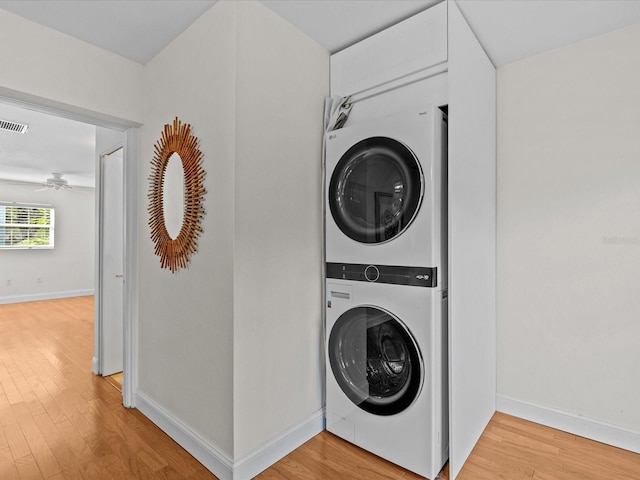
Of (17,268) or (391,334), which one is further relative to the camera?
(17,268)

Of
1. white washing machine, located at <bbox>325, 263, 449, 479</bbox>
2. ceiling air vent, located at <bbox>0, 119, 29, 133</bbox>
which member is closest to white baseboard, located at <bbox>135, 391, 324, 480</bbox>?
white washing machine, located at <bbox>325, 263, 449, 479</bbox>

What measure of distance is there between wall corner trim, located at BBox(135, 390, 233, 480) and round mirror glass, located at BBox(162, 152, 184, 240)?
3.53 ft

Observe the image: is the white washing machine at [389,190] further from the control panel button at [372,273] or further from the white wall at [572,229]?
the white wall at [572,229]

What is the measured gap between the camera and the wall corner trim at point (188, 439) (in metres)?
1.74

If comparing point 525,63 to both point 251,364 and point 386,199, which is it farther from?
point 251,364

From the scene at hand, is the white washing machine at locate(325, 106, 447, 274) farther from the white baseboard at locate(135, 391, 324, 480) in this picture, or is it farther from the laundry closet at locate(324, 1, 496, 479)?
the white baseboard at locate(135, 391, 324, 480)

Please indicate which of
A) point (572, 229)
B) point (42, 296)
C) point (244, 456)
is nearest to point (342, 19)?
point (572, 229)

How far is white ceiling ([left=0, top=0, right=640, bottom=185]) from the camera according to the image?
1.81 metres

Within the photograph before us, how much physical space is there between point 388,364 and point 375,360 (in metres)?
0.08

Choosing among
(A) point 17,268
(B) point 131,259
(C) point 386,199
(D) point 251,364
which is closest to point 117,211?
(B) point 131,259

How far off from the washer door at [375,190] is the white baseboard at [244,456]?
1.13 metres

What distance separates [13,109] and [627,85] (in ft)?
14.9

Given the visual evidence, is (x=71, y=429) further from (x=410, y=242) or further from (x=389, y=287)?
(x=410, y=242)

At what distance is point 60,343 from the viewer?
4031 millimetres
